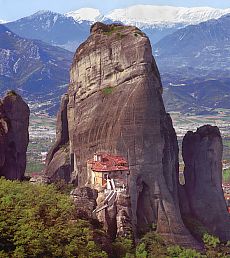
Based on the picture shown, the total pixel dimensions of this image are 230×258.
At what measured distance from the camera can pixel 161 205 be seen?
39562 millimetres

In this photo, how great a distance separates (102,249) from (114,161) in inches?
421

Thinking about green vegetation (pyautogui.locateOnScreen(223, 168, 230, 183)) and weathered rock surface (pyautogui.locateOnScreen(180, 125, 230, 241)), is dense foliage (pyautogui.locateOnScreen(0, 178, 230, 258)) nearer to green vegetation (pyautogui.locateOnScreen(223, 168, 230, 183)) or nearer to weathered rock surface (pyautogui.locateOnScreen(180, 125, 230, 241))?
weathered rock surface (pyautogui.locateOnScreen(180, 125, 230, 241))

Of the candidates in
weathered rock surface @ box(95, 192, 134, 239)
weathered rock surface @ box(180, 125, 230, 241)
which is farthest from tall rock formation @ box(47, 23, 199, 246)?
weathered rock surface @ box(95, 192, 134, 239)

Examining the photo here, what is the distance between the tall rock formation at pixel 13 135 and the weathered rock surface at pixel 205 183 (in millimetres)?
11133

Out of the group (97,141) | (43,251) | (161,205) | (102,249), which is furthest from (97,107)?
(43,251)

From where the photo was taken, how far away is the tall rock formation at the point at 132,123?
39594 millimetres

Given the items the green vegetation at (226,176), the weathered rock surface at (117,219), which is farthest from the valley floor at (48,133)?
the weathered rock surface at (117,219)

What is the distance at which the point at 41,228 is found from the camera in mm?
26312

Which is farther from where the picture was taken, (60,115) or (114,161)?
(60,115)

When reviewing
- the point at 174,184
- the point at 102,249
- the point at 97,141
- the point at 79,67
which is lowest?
the point at 102,249

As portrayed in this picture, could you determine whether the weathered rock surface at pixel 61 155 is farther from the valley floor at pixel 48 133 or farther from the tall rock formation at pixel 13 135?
the valley floor at pixel 48 133

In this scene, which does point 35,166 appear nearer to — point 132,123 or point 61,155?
point 61,155

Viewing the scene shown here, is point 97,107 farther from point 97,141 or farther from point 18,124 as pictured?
point 18,124

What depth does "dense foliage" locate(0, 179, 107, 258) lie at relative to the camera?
25.3 m
